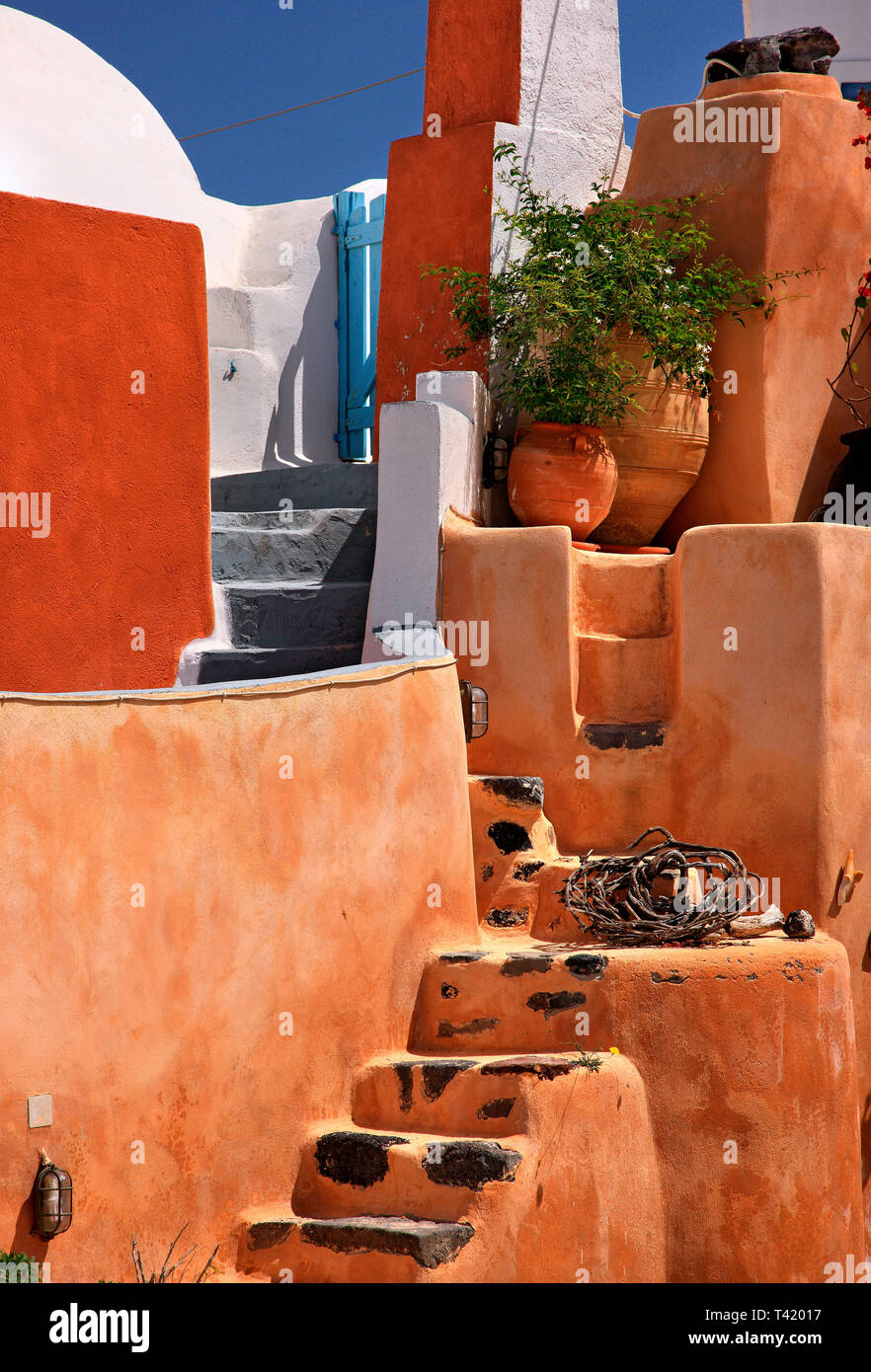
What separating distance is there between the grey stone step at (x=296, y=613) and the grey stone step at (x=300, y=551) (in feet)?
0.34

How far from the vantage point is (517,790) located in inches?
275

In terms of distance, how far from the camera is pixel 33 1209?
4.43m

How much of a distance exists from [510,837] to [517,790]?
0.22m

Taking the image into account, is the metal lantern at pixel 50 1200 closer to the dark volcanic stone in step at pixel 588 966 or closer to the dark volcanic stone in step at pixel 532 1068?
the dark volcanic stone in step at pixel 532 1068

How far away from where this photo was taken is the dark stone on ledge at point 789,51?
9398 mm

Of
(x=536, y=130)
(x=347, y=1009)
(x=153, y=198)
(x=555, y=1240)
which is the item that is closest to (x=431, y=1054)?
(x=347, y=1009)

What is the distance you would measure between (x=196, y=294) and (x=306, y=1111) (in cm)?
371

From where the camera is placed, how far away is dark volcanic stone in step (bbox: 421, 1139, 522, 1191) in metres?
5.21

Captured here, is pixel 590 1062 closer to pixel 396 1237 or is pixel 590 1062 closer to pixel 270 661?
pixel 396 1237

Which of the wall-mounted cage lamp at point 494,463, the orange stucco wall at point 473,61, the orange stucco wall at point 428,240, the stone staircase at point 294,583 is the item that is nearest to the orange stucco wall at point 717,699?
the stone staircase at point 294,583

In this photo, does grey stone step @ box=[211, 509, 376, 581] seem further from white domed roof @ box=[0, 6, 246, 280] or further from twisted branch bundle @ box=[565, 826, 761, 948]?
white domed roof @ box=[0, 6, 246, 280]

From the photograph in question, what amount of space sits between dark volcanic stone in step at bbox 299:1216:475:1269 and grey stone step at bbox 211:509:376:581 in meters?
3.53

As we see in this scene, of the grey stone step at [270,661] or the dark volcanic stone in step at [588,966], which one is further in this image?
the grey stone step at [270,661]
